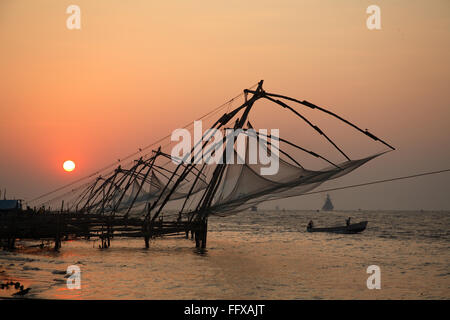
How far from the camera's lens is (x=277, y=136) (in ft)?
56.6

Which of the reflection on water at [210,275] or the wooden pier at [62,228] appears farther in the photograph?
the wooden pier at [62,228]

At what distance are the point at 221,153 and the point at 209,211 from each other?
2.69m

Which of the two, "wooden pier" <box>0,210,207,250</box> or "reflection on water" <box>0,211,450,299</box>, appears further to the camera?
"wooden pier" <box>0,210,207,250</box>

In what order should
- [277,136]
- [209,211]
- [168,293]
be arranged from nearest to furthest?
[168,293] → [277,136] → [209,211]

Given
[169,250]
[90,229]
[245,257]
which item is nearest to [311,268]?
[245,257]

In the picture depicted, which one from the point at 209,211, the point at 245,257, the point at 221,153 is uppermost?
the point at 221,153

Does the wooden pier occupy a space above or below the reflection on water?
above

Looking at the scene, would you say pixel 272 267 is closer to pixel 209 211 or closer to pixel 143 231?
pixel 209 211

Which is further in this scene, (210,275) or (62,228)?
(62,228)

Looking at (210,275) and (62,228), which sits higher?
(62,228)

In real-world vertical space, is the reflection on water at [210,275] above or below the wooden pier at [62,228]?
below

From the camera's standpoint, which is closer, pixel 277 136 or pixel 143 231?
pixel 277 136
